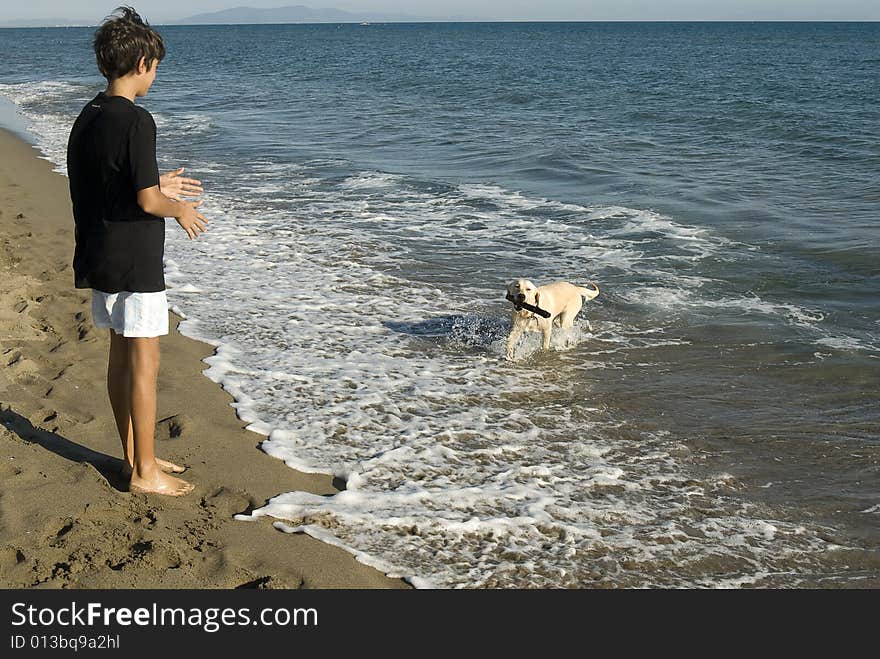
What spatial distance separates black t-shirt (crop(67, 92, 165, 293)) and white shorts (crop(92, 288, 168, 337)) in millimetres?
48

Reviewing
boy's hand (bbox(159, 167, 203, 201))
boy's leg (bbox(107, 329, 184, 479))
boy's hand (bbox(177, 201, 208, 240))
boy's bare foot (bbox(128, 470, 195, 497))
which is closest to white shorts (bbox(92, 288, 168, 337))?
boy's leg (bbox(107, 329, 184, 479))

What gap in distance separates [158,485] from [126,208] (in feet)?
4.76

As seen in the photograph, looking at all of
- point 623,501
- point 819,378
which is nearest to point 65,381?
point 623,501

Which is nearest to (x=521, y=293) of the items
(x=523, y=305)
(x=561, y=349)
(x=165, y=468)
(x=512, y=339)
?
(x=523, y=305)

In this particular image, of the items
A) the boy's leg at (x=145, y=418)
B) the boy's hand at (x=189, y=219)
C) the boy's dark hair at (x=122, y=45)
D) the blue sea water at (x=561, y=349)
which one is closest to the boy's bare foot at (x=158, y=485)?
the boy's leg at (x=145, y=418)

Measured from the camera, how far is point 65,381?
19.0 feet

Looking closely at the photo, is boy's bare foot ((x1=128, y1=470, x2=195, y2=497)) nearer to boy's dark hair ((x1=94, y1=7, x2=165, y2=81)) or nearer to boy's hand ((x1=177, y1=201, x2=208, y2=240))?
boy's hand ((x1=177, y1=201, x2=208, y2=240))

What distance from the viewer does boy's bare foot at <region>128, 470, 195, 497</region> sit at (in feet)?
14.5

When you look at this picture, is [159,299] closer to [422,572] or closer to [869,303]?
[422,572]

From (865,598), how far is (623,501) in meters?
1.27

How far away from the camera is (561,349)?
286 inches

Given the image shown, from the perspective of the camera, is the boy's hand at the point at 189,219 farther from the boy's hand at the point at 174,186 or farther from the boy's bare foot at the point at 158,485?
the boy's bare foot at the point at 158,485

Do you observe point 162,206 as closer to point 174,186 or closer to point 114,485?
point 174,186

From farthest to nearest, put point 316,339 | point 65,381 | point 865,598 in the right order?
point 316,339
point 65,381
point 865,598
